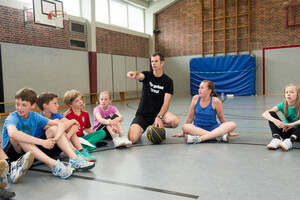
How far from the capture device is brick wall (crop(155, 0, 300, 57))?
40.7ft

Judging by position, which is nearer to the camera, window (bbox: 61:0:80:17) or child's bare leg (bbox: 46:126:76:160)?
child's bare leg (bbox: 46:126:76:160)

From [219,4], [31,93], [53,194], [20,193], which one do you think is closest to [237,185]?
[53,194]

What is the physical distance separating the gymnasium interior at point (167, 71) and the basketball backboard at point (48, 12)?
35mm

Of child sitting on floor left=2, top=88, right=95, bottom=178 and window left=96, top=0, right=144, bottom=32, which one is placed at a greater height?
window left=96, top=0, right=144, bottom=32

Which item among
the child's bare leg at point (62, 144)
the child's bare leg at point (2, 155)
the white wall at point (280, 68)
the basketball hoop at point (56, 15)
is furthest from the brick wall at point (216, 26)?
the child's bare leg at point (2, 155)

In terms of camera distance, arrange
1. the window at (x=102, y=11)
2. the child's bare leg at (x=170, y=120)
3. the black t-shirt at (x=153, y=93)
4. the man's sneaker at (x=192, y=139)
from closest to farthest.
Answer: the man's sneaker at (x=192, y=139) < the child's bare leg at (x=170, y=120) < the black t-shirt at (x=153, y=93) < the window at (x=102, y=11)

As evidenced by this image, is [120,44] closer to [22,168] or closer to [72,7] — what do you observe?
[72,7]

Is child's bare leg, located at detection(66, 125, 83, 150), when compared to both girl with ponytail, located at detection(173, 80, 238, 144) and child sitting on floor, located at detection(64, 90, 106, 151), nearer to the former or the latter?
child sitting on floor, located at detection(64, 90, 106, 151)

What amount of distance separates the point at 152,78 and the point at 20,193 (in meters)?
2.40

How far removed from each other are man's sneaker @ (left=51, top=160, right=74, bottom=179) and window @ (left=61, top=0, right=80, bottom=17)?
9557 millimetres

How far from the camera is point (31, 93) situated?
229cm

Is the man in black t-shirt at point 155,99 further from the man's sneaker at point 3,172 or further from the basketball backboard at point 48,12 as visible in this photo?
the basketball backboard at point 48,12

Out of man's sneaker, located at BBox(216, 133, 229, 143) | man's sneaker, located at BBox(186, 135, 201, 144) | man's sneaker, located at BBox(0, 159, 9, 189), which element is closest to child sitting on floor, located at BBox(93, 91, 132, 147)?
man's sneaker, located at BBox(186, 135, 201, 144)

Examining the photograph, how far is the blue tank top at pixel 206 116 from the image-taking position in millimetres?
3534
